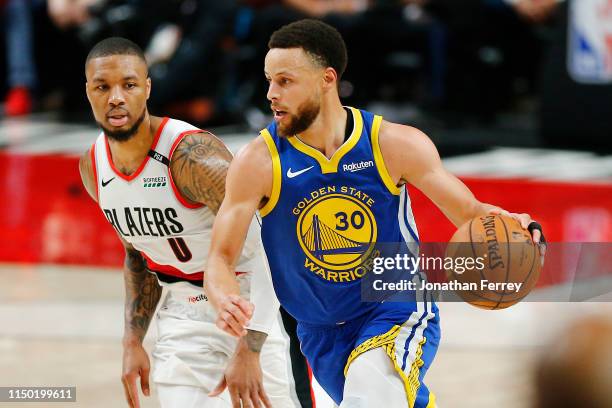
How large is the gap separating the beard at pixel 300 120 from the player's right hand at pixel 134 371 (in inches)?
43.8

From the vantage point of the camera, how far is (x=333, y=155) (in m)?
3.95

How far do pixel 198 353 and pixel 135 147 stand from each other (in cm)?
82

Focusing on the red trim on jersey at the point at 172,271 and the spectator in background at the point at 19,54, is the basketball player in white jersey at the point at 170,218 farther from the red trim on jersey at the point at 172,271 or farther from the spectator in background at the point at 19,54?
the spectator in background at the point at 19,54

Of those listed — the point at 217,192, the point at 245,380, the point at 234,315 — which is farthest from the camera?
the point at 217,192

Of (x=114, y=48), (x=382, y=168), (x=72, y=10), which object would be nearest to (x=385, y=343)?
(x=382, y=168)

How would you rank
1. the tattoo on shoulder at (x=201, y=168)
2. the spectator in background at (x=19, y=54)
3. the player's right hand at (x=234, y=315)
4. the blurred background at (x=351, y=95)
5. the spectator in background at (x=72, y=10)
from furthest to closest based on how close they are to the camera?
the spectator in background at (x=19, y=54)
the spectator in background at (x=72, y=10)
the blurred background at (x=351, y=95)
the tattoo on shoulder at (x=201, y=168)
the player's right hand at (x=234, y=315)

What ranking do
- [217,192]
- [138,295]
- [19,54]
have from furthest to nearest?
[19,54], [138,295], [217,192]

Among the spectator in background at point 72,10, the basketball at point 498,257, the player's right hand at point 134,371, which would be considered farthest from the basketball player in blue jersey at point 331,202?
the spectator in background at point 72,10

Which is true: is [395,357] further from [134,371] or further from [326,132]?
[134,371]

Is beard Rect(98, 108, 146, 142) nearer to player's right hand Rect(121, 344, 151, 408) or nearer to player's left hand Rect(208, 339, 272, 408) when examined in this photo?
player's right hand Rect(121, 344, 151, 408)

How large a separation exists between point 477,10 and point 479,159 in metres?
1.86

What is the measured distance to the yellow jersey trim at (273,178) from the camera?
3910 mm

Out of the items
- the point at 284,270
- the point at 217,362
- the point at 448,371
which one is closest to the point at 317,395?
the point at 217,362

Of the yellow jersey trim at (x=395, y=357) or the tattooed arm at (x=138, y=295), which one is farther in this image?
the tattooed arm at (x=138, y=295)
